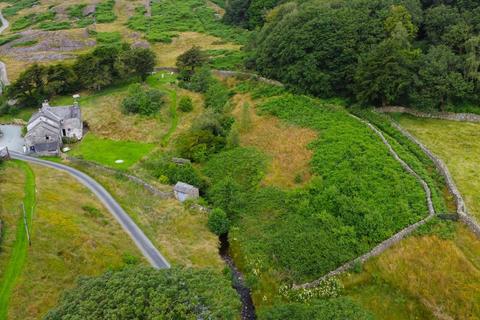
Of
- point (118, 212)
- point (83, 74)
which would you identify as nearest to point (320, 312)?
point (118, 212)

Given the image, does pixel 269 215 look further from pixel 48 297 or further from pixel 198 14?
pixel 198 14

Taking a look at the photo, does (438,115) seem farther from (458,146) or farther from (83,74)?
(83,74)

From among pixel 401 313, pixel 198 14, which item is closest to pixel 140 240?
pixel 401 313

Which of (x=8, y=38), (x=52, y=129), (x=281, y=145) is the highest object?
(x=281, y=145)

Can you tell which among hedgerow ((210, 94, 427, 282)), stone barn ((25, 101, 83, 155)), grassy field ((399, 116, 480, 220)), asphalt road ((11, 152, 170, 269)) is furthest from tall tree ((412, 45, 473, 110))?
stone barn ((25, 101, 83, 155))

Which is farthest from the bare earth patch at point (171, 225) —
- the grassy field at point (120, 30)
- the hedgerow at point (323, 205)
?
the grassy field at point (120, 30)

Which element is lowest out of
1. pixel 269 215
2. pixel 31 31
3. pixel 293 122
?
pixel 31 31
